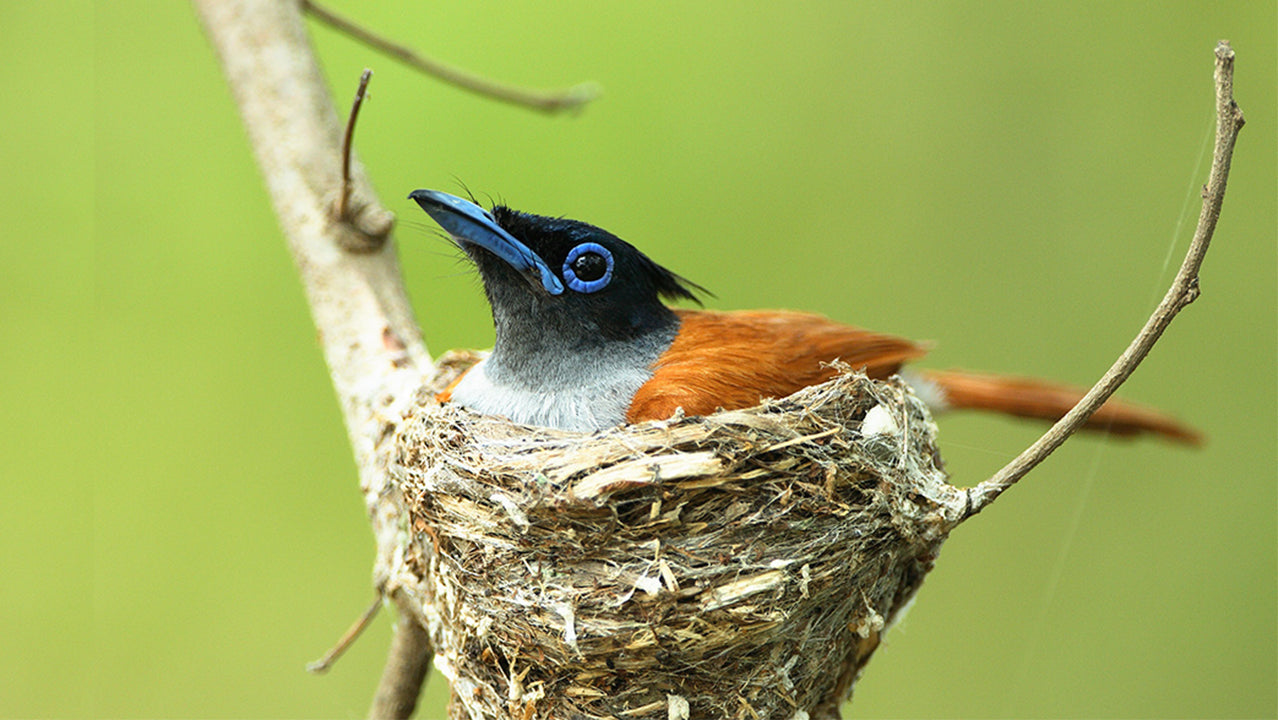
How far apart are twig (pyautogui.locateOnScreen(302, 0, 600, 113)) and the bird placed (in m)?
0.93

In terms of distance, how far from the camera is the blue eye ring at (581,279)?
93.7 inches

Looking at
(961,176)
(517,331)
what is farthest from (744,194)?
(517,331)

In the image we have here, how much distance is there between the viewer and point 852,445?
201 cm

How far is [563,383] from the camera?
2.45 meters

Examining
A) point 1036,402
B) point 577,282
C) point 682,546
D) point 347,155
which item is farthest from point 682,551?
point 1036,402

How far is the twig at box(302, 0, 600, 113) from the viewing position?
3105 mm

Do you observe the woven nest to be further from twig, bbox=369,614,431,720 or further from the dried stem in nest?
twig, bbox=369,614,431,720

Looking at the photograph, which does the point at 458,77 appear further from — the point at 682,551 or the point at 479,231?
the point at 682,551

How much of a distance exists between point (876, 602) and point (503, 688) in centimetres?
77

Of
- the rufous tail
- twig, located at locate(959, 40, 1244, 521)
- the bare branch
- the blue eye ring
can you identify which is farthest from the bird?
twig, located at locate(959, 40, 1244, 521)

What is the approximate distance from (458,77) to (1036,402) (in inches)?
78.1

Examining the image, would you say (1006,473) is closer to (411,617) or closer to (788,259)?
(411,617)

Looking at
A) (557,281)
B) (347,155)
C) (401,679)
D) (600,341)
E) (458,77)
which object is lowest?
(401,679)

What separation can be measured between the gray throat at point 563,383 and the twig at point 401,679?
24.4 inches
